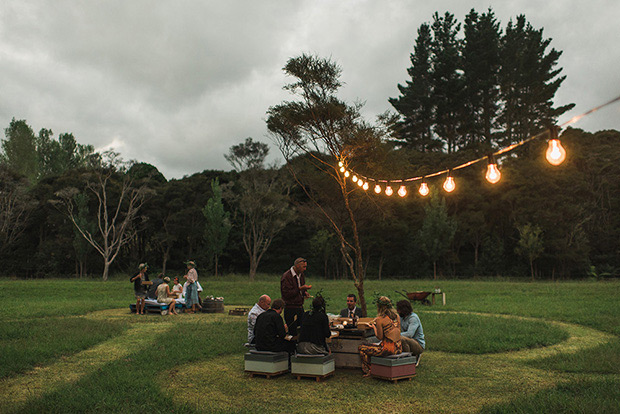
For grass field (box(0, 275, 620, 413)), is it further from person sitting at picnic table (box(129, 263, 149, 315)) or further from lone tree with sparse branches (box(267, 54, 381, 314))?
lone tree with sparse branches (box(267, 54, 381, 314))

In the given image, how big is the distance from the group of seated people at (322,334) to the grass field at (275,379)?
463 millimetres

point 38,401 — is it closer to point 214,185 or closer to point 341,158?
point 341,158

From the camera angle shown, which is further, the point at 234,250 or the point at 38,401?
the point at 234,250

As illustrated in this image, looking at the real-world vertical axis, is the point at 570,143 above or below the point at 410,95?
below

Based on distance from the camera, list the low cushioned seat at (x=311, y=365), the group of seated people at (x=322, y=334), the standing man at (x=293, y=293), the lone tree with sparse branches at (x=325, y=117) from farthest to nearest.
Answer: the lone tree with sparse branches at (x=325, y=117) < the standing man at (x=293, y=293) < the group of seated people at (x=322, y=334) < the low cushioned seat at (x=311, y=365)

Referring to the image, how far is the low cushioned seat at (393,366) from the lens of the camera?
6320mm

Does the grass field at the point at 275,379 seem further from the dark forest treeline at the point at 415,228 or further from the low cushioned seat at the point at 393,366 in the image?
the dark forest treeline at the point at 415,228

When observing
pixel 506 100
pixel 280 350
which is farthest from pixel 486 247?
pixel 280 350

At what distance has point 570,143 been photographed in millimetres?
42656

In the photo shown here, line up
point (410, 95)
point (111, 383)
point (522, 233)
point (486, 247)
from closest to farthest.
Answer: point (111, 383), point (522, 233), point (486, 247), point (410, 95)

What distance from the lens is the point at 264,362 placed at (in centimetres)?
671

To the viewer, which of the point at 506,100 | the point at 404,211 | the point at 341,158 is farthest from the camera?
the point at 506,100

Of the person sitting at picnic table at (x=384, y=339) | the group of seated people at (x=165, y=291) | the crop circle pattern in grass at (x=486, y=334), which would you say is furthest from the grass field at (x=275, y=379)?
the group of seated people at (x=165, y=291)

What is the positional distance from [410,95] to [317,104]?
126 feet
